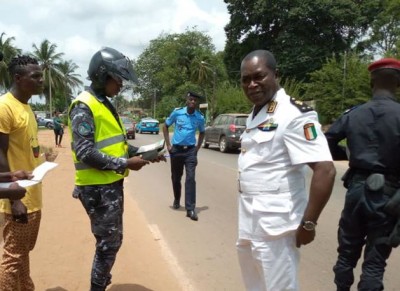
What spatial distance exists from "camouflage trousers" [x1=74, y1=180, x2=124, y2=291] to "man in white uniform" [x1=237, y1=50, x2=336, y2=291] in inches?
→ 42.1

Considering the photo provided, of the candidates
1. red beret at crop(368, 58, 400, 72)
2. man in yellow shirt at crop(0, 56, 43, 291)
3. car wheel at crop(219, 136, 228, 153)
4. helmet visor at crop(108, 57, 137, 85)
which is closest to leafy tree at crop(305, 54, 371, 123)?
car wheel at crop(219, 136, 228, 153)

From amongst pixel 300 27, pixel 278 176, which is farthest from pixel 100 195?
pixel 300 27

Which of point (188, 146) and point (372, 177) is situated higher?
point (372, 177)

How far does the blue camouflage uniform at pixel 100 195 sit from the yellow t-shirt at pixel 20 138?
358 mm

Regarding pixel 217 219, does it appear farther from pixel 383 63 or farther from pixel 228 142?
pixel 228 142

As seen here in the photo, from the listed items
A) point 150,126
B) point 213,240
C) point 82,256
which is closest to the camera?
point 82,256

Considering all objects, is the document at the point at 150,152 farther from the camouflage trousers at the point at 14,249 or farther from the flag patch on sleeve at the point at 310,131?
the flag patch on sleeve at the point at 310,131

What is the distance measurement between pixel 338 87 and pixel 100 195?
22.4m

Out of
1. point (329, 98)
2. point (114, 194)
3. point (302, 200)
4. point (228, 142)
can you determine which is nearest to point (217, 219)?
point (114, 194)

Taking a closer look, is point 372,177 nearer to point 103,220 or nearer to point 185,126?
point 103,220

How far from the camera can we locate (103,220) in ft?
10.5

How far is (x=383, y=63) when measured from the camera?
127 inches

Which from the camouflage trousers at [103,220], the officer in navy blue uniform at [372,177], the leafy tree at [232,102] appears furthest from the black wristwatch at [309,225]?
the leafy tree at [232,102]

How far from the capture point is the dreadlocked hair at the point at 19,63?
332 centimetres
